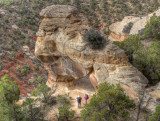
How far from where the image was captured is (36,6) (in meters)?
52.6

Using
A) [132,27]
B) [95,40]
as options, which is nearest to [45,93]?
[95,40]

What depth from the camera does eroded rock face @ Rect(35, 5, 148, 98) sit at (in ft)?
47.5

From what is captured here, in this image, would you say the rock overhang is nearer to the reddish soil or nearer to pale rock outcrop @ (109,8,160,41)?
the reddish soil

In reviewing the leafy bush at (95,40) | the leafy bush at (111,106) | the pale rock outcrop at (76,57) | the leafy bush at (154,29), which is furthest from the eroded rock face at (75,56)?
the leafy bush at (154,29)

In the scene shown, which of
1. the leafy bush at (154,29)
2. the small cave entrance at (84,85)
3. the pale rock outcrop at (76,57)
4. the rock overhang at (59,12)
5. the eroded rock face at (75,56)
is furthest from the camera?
the leafy bush at (154,29)

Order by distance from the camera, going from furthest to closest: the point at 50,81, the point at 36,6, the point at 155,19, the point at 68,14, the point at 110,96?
the point at 36,6 → the point at 155,19 → the point at 50,81 → the point at 68,14 → the point at 110,96

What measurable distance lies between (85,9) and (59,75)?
41.7 meters

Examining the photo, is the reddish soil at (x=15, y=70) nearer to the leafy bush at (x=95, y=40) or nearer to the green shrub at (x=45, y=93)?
the green shrub at (x=45, y=93)

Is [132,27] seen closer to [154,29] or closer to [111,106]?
[154,29]

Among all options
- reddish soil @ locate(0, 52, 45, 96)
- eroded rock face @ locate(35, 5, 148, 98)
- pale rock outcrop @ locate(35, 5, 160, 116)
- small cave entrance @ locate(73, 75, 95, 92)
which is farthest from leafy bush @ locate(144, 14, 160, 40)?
reddish soil @ locate(0, 52, 45, 96)

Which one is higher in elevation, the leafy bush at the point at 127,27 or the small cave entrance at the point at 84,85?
the leafy bush at the point at 127,27

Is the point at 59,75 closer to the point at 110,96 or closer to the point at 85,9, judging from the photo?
the point at 110,96

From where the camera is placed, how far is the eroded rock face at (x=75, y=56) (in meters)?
14.5

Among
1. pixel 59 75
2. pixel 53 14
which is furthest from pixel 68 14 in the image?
pixel 59 75
